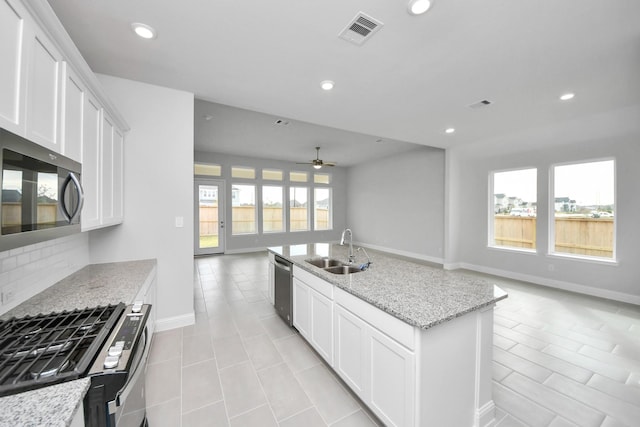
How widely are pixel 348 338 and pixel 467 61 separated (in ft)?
9.22

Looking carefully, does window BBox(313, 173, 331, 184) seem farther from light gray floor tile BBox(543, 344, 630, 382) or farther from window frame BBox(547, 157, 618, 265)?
light gray floor tile BBox(543, 344, 630, 382)

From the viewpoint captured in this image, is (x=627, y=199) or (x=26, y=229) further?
(x=627, y=199)

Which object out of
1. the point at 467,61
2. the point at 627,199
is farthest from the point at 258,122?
the point at 627,199

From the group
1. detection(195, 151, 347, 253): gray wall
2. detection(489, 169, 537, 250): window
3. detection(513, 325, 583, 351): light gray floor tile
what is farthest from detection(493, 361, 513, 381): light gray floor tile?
detection(195, 151, 347, 253): gray wall

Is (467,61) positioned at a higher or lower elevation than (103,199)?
higher

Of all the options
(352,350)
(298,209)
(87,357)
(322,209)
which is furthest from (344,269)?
(322,209)

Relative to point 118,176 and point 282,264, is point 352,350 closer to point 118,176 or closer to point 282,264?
point 282,264

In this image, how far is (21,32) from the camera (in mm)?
1066

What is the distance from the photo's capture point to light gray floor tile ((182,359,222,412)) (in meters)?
1.82

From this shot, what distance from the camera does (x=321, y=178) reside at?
364 inches

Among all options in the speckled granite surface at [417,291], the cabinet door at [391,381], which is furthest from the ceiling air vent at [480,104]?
the cabinet door at [391,381]

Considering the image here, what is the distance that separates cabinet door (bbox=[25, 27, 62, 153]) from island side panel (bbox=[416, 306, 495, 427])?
2163 mm

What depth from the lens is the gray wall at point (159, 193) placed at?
2.67 meters

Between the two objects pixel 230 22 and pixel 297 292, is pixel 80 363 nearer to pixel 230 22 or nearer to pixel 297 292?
pixel 297 292
